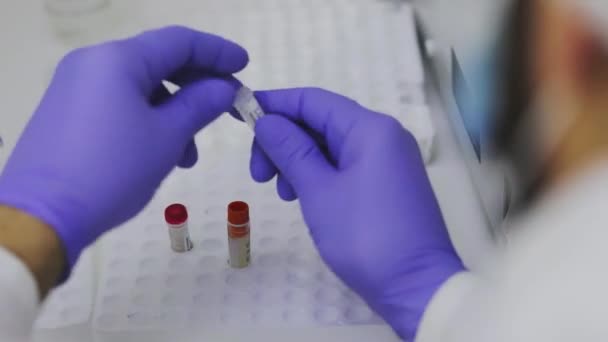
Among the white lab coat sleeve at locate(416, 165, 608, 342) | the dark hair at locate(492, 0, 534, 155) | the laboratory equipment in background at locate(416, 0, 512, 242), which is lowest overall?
the laboratory equipment in background at locate(416, 0, 512, 242)

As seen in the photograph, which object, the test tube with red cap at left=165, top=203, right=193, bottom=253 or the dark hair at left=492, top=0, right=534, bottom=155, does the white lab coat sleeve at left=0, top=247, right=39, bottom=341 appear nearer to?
the test tube with red cap at left=165, top=203, right=193, bottom=253

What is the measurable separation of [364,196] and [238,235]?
0.14 meters

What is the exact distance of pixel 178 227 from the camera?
676 mm

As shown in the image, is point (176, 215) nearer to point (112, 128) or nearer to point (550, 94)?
point (112, 128)

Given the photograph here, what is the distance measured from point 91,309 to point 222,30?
0.42 metres

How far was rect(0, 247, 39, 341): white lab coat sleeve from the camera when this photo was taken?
0.48 meters

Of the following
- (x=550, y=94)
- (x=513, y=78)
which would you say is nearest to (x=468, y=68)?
(x=513, y=78)

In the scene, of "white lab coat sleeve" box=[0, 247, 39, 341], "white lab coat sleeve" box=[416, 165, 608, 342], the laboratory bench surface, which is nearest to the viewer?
"white lab coat sleeve" box=[416, 165, 608, 342]

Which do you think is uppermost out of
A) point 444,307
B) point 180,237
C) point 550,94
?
point 550,94

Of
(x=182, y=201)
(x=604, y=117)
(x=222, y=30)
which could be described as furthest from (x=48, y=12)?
(x=604, y=117)

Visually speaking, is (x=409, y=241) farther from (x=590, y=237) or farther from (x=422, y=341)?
(x=590, y=237)

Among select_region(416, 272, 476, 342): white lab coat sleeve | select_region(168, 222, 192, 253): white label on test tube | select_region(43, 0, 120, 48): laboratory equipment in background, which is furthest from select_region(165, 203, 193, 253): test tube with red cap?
select_region(43, 0, 120, 48): laboratory equipment in background

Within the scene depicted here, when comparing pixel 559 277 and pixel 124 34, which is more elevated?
pixel 559 277

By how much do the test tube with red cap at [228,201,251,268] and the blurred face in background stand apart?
0.23 m
